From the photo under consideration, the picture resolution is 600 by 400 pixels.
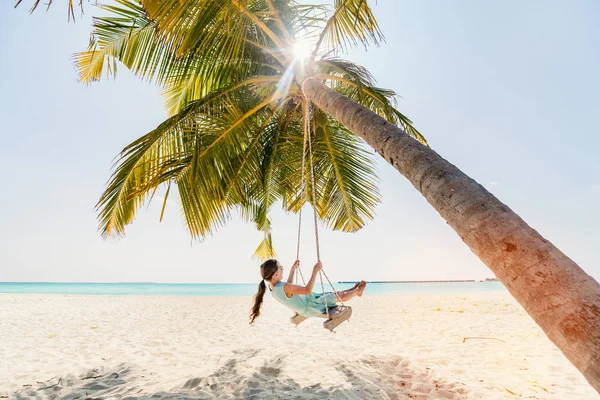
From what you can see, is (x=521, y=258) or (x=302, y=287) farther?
(x=302, y=287)

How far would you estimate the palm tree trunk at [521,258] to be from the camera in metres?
0.99

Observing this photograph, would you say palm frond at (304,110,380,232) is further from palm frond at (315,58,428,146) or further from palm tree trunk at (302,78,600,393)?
palm tree trunk at (302,78,600,393)

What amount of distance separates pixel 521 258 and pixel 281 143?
4.50 meters

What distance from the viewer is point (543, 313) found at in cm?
110

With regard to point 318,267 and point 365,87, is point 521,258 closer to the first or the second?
point 318,267

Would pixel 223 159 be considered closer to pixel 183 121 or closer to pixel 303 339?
pixel 183 121

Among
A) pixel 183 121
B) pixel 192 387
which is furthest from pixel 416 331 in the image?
pixel 183 121

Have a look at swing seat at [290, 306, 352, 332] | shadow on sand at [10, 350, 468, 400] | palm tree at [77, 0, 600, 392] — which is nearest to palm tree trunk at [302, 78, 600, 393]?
palm tree at [77, 0, 600, 392]

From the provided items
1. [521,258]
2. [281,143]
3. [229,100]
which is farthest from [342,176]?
[521,258]

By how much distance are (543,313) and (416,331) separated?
21.9 feet

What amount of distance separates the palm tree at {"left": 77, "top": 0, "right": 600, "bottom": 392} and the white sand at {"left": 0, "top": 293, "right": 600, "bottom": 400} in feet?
5.97

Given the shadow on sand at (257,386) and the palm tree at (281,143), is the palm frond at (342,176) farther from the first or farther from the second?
the shadow on sand at (257,386)

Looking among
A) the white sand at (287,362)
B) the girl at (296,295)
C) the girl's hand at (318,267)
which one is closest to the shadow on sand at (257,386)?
the white sand at (287,362)

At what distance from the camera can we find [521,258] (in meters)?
1.21
